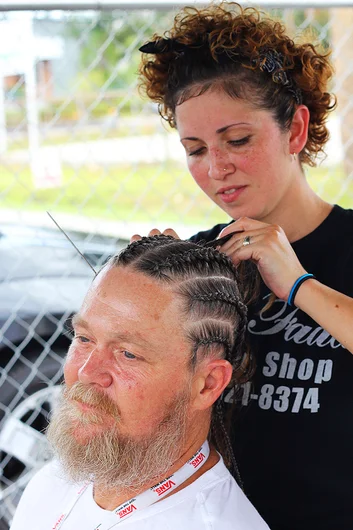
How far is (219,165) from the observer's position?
5.91 ft

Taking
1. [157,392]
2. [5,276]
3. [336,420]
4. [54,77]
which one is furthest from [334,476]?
[54,77]

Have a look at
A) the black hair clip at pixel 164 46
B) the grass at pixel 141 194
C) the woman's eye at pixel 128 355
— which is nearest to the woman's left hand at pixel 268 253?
the woman's eye at pixel 128 355

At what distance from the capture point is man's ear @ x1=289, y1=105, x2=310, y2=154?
A: 1.88 metres

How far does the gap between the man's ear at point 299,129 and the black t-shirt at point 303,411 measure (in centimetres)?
18

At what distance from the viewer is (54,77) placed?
389cm

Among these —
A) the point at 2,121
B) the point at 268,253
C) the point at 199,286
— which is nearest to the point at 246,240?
the point at 268,253

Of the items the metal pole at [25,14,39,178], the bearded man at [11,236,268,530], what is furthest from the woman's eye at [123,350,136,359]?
the metal pole at [25,14,39,178]

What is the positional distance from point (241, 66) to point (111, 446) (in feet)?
2.96

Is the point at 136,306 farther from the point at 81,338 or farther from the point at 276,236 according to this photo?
the point at 276,236

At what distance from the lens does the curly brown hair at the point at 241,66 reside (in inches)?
71.0

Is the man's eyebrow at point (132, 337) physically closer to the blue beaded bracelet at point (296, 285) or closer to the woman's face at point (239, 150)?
the blue beaded bracelet at point (296, 285)

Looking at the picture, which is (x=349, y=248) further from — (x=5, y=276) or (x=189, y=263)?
(x=5, y=276)

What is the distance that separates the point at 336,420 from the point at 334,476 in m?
0.12

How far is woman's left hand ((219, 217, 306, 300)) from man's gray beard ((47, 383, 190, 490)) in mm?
315
